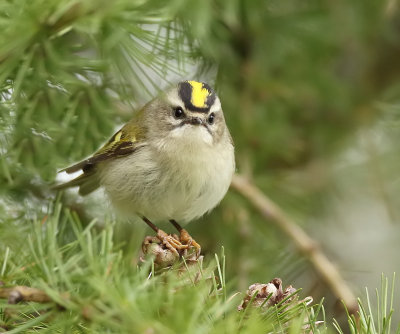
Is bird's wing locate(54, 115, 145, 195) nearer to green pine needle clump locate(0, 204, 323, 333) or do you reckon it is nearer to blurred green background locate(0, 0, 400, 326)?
blurred green background locate(0, 0, 400, 326)

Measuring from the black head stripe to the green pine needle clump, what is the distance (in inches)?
41.5

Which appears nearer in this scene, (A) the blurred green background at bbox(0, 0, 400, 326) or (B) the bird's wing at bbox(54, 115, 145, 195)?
(A) the blurred green background at bbox(0, 0, 400, 326)

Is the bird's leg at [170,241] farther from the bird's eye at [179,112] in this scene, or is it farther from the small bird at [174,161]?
the bird's eye at [179,112]

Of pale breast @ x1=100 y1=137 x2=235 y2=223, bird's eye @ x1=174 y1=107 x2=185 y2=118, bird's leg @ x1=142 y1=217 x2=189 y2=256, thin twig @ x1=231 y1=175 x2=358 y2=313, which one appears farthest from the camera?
bird's eye @ x1=174 y1=107 x2=185 y2=118

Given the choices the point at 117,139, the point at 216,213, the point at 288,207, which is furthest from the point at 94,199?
the point at 288,207

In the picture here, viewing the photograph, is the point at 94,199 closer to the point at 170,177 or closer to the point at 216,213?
the point at 170,177

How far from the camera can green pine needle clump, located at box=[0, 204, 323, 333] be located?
3.47ft

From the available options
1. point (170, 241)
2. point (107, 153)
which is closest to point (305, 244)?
point (170, 241)

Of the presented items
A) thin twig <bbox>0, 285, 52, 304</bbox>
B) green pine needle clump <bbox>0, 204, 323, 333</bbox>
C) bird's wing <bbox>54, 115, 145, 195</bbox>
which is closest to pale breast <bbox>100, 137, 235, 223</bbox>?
bird's wing <bbox>54, 115, 145, 195</bbox>

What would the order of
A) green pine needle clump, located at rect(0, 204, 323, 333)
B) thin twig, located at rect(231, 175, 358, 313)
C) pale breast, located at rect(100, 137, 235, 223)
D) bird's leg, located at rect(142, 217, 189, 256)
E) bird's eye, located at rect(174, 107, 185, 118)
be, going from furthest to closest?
bird's eye, located at rect(174, 107, 185, 118) → pale breast, located at rect(100, 137, 235, 223) → thin twig, located at rect(231, 175, 358, 313) → bird's leg, located at rect(142, 217, 189, 256) → green pine needle clump, located at rect(0, 204, 323, 333)

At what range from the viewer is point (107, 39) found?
155 centimetres

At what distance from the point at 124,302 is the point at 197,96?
1406 millimetres

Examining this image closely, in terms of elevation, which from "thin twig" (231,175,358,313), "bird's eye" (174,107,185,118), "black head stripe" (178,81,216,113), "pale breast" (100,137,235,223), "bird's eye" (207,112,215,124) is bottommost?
"thin twig" (231,175,358,313)

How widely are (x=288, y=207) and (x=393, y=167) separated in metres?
0.62
